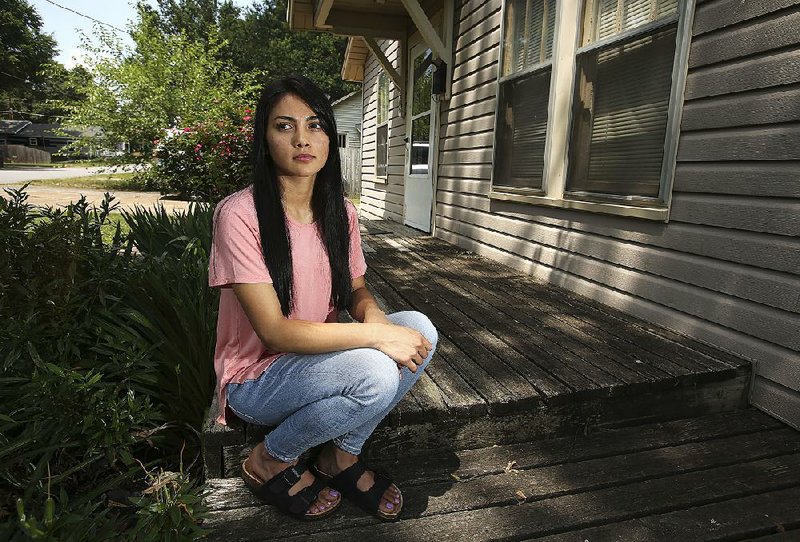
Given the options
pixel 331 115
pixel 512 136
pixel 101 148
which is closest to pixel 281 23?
pixel 101 148

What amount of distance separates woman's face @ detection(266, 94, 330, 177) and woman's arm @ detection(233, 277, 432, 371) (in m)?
0.39

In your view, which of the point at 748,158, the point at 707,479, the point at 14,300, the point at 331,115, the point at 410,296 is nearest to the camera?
the point at 331,115

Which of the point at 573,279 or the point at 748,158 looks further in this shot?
the point at 573,279

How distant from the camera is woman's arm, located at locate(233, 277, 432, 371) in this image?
1.42 m

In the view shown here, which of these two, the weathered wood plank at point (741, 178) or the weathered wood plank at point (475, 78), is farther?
the weathered wood plank at point (475, 78)

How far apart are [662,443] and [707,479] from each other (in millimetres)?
238

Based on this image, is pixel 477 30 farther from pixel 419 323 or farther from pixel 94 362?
pixel 94 362

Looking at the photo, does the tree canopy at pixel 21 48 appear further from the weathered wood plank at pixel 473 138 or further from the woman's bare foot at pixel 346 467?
the woman's bare foot at pixel 346 467

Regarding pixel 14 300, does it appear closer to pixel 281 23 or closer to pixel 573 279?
pixel 573 279

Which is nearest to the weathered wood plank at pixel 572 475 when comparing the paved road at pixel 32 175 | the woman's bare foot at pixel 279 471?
the woman's bare foot at pixel 279 471

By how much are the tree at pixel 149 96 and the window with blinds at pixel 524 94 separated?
10145mm

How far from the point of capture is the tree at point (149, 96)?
14.0 meters

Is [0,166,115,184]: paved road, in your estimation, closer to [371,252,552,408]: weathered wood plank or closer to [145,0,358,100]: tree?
[371,252,552,408]: weathered wood plank

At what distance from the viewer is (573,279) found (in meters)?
3.55
